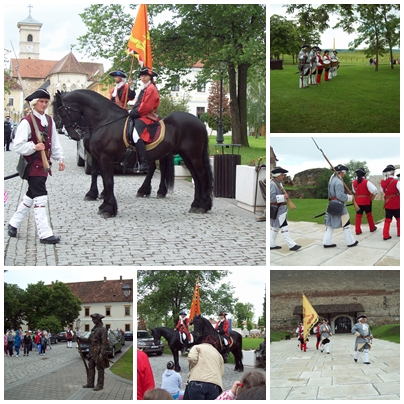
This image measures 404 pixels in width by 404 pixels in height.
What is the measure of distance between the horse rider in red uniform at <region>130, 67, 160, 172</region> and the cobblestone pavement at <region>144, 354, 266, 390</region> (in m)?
3.42

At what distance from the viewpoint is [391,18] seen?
8609 mm

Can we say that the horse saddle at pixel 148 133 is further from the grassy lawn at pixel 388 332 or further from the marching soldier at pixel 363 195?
the grassy lawn at pixel 388 332

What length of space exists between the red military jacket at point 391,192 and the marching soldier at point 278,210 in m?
1.36

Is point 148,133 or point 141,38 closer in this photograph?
point 141,38

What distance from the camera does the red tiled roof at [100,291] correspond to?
7.82m

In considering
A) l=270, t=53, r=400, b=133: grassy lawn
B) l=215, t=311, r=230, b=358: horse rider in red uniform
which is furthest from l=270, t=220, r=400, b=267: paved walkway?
l=270, t=53, r=400, b=133: grassy lawn

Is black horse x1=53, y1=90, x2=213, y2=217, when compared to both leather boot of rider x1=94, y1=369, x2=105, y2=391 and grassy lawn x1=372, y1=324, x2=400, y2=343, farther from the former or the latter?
grassy lawn x1=372, y1=324, x2=400, y2=343

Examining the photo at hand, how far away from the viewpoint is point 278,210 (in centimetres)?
835

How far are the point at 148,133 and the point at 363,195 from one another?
3.73m

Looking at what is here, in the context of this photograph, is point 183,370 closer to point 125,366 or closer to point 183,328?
point 183,328

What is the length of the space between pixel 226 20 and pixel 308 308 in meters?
6.71

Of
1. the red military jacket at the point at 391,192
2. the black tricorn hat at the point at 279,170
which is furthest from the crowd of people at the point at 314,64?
the red military jacket at the point at 391,192

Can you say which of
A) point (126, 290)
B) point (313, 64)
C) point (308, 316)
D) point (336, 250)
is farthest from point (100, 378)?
point (313, 64)

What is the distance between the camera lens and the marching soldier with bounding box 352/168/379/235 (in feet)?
27.5
